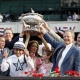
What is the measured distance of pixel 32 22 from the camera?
740 centimetres

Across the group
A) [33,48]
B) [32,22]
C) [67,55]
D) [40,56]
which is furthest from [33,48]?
[67,55]

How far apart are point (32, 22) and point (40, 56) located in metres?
0.66

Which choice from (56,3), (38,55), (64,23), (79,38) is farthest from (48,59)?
(56,3)

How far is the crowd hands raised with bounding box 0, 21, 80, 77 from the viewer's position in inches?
274

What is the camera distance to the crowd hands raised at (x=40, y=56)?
6.95 m

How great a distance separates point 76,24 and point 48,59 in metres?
21.5

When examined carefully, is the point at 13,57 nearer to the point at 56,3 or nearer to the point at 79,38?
the point at 79,38

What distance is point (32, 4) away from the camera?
3491 centimetres

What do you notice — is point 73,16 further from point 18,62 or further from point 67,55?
point 18,62

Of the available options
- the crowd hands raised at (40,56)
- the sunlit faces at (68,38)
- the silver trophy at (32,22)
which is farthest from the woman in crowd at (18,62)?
the sunlit faces at (68,38)

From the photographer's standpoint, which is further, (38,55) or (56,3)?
(56,3)

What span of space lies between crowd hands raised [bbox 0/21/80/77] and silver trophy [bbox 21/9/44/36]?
0.25 feet

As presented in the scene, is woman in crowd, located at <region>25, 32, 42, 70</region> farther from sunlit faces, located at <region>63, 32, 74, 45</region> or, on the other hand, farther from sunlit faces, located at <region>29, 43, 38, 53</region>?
sunlit faces, located at <region>63, 32, 74, 45</region>

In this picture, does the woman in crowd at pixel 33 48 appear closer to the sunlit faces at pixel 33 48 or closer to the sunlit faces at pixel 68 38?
the sunlit faces at pixel 33 48
